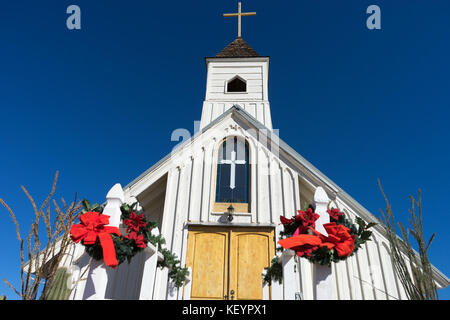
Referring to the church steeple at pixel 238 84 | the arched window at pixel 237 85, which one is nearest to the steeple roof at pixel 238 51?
the church steeple at pixel 238 84

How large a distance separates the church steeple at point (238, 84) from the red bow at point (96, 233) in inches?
348

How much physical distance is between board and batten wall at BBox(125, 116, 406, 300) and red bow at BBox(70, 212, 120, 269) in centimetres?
379

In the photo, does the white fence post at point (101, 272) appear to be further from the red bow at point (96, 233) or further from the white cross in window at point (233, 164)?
the white cross in window at point (233, 164)

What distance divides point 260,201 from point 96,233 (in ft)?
16.3

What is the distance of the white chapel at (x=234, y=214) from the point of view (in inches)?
240

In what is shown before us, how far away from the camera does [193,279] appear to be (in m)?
6.70

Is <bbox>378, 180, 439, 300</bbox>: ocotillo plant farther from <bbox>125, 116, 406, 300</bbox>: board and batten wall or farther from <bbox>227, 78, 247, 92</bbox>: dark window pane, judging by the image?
<bbox>227, 78, 247, 92</bbox>: dark window pane

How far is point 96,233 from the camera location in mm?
3172

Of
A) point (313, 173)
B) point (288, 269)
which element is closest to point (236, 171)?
point (313, 173)

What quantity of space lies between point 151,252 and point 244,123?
18.1 ft

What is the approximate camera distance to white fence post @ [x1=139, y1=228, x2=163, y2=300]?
3906mm

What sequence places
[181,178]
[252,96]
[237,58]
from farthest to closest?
[237,58] → [252,96] → [181,178]
